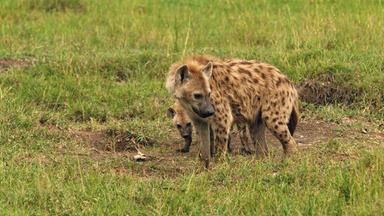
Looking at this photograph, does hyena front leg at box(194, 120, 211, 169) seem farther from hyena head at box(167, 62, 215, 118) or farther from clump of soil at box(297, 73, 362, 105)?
clump of soil at box(297, 73, 362, 105)

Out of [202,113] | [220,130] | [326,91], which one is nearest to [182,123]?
[220,130]

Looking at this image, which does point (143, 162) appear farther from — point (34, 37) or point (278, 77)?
point (34, 37)

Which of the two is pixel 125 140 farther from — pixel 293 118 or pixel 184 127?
pixel 293 118

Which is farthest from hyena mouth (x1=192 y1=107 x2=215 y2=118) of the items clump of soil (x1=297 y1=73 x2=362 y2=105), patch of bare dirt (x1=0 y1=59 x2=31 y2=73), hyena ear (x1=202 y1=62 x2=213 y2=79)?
patch of bare dirt (x1=0 y1=59 x2=31 y2=73)

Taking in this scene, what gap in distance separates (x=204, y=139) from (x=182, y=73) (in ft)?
1.56

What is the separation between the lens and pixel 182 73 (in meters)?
5.61

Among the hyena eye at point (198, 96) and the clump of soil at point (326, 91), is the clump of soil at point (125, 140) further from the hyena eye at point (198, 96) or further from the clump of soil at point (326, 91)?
the clump of soil at point (326, 91)

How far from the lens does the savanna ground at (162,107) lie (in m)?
4.48

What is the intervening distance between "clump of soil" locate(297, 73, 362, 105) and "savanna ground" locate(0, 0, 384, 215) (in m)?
0.01

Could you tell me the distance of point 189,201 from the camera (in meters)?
4.43

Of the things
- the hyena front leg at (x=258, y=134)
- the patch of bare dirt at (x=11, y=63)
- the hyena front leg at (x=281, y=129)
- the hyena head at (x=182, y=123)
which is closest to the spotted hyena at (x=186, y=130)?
the hyena head at (x=182, y=123)

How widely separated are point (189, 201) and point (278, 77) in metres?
1.76

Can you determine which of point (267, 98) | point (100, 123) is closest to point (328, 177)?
point (267, 98)

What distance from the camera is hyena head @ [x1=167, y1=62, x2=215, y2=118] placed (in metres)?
5.48
